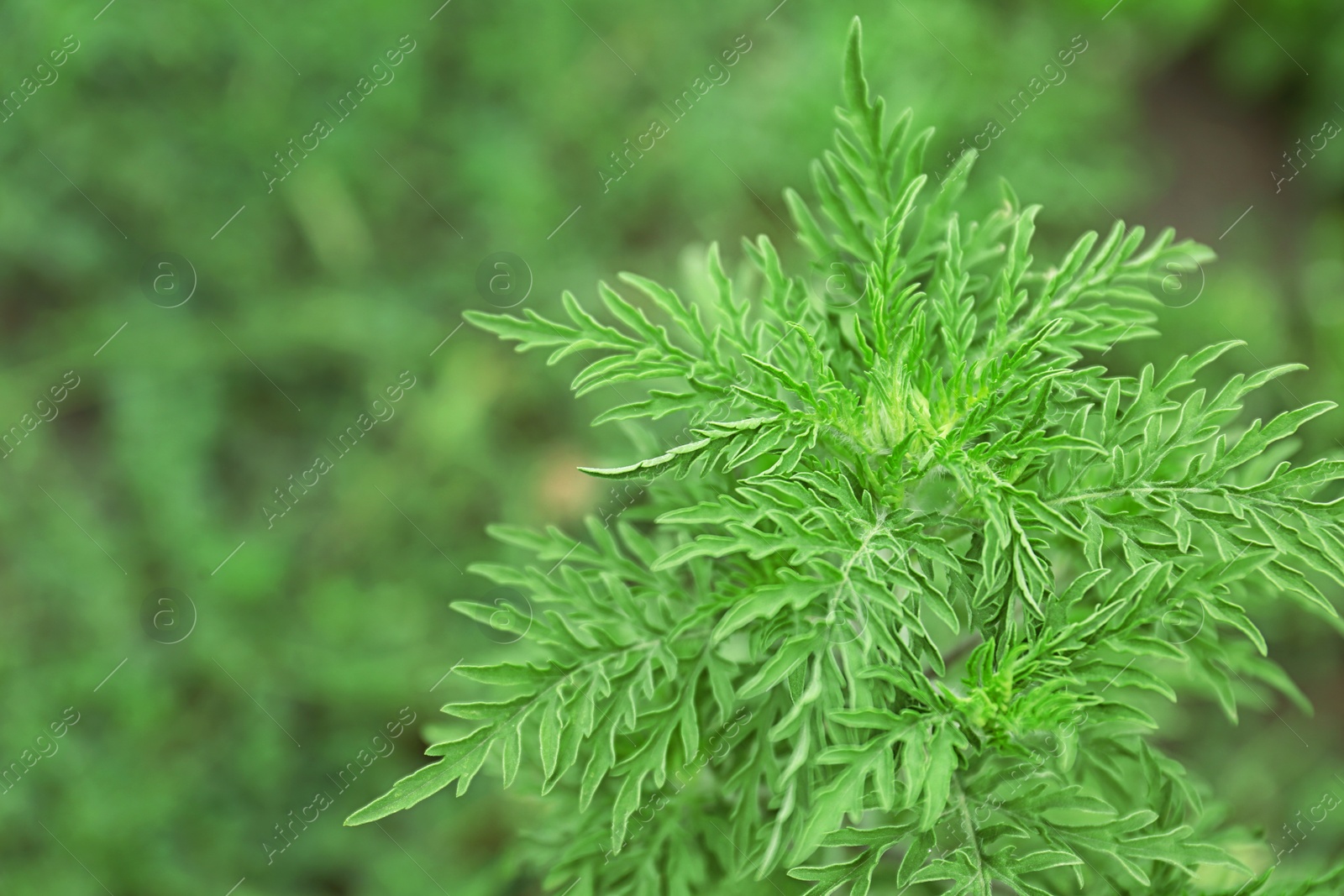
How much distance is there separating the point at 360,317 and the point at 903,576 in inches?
157

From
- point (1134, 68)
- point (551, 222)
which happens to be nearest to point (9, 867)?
point (551, 222)

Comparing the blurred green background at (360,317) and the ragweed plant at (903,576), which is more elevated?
the blurred green background at (360,317)

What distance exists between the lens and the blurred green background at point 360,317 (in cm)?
446

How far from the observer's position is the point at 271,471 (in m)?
4.95

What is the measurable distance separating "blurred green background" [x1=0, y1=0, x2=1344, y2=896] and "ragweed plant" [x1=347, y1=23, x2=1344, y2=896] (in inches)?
94.7

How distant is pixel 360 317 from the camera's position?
4.99 metres

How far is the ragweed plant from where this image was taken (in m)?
1.68

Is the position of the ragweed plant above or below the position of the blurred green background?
below

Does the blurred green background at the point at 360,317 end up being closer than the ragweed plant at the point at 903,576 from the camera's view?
No

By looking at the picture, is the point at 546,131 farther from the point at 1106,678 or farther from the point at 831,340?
the point at 1106,678

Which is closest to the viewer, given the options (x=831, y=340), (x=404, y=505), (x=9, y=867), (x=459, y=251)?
(x=831, y=340)

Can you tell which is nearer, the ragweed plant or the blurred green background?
the ragweed plant

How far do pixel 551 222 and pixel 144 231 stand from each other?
6.67ft

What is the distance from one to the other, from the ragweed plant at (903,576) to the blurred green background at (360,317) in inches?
94.7
